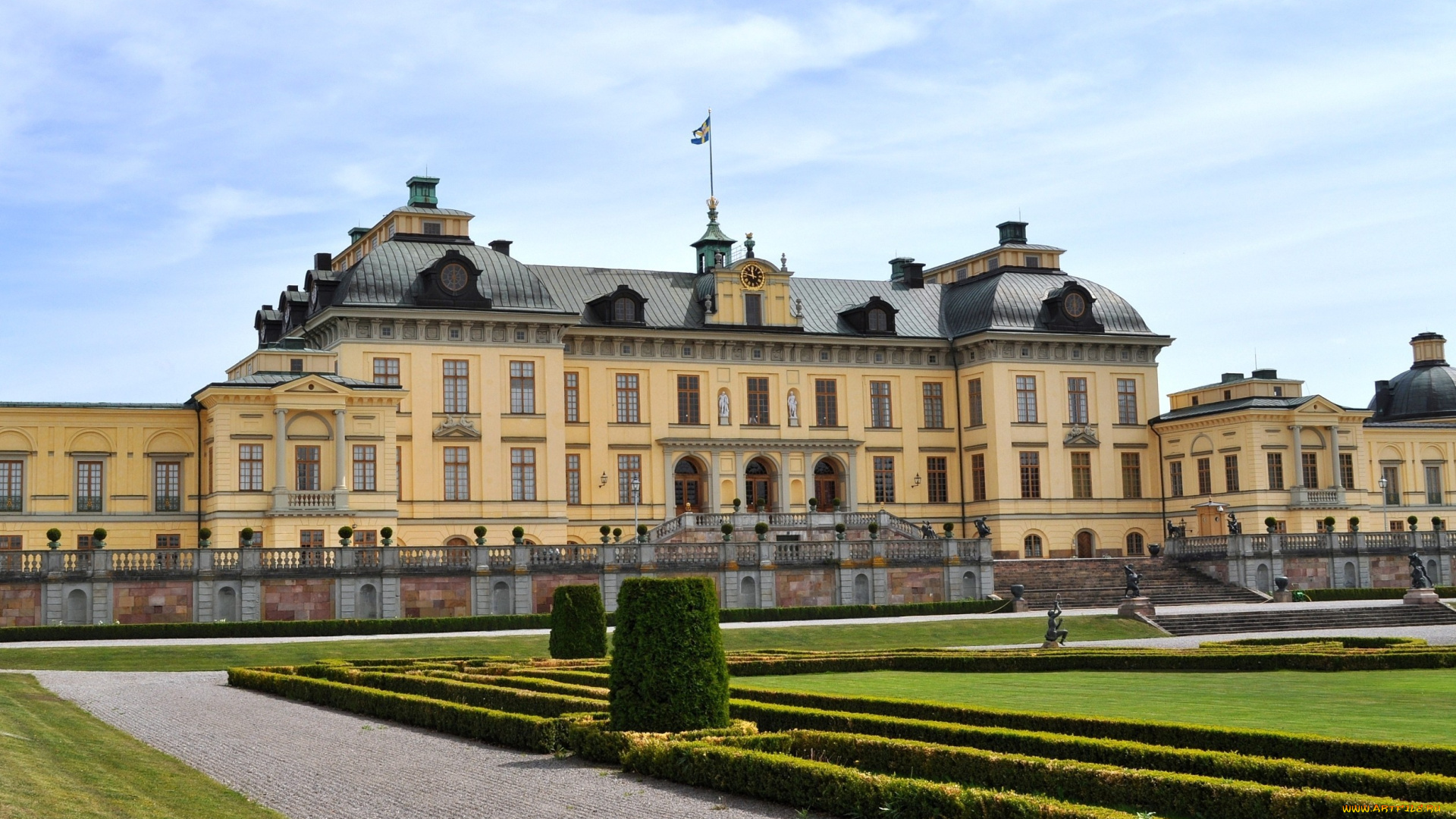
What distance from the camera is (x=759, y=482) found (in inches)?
2511

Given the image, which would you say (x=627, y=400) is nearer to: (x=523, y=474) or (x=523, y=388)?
(x=523, y=388)

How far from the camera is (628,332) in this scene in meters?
Answer: 61.1

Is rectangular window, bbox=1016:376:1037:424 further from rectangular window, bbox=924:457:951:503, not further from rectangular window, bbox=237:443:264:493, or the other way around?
rectangular window, bbox=237:443:264:493

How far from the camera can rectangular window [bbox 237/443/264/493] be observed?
51250mm

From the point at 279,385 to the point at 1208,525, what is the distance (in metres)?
36.7

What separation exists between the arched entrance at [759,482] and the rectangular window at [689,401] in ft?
9.67

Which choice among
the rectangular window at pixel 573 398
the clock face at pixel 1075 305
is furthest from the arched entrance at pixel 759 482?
the clock face at pixel 1075 305

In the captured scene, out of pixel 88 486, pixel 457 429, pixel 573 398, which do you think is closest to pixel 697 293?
pixel 573 398

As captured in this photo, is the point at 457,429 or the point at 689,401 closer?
the point at 457,429

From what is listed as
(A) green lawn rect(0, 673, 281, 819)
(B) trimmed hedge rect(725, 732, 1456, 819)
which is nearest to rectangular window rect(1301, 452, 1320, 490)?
(B) trimmed hedge rect(725, 732, 1456, 819)

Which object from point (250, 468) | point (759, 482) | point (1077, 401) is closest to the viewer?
point (250, 468)

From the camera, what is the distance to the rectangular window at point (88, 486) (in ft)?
171

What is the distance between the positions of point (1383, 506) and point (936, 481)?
20.5m

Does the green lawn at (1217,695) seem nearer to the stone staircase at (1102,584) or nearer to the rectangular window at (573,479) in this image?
the stone staircase at (1102,584)
